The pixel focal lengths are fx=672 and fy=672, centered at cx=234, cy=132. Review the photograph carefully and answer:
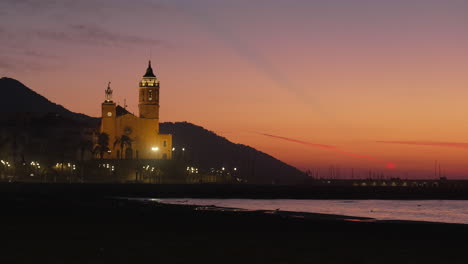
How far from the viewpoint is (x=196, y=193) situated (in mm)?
138625

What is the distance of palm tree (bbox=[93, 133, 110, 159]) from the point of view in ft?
Answer: 615

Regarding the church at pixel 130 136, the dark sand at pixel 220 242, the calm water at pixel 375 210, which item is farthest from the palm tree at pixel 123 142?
the dark sand at pixel 220 242

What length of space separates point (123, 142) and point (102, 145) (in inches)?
257

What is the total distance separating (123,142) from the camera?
193 metres

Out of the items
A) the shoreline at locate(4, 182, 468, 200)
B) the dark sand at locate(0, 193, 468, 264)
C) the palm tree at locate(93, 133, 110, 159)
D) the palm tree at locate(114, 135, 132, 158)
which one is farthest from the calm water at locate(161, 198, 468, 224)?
the palm tree at locate(114, 135, 132, 158)

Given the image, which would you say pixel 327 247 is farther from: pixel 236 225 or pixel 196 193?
pixel 196 193

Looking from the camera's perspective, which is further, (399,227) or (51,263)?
(399,227)

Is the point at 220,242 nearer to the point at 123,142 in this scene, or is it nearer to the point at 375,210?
the point at 375,210

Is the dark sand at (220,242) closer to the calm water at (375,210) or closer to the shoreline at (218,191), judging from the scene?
the calm water at (375,210)

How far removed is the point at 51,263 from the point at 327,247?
11.1 metres

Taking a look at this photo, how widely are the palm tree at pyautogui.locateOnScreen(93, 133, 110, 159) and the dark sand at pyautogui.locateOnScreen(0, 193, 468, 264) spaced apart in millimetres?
148908

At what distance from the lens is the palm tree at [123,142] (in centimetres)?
19262

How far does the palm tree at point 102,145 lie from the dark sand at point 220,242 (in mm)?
148908

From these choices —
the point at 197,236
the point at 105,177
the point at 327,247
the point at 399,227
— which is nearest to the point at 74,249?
the point at 197,236
